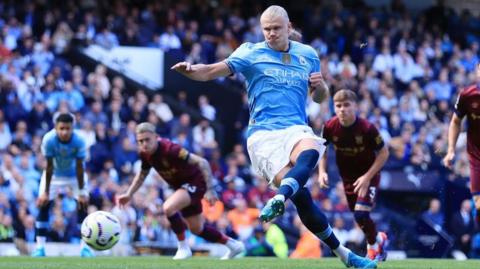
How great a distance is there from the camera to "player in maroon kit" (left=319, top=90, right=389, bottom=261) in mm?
14531

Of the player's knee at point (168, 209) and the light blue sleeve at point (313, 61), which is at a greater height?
the light blue sleeve at point (313, 61)

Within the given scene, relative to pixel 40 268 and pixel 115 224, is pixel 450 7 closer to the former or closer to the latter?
pixel 115 224

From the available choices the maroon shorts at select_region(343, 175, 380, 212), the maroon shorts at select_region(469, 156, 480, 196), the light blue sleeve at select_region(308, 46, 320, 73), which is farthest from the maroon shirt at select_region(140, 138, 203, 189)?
the light blue sleeve at select_region(308, 46, 320, 73)

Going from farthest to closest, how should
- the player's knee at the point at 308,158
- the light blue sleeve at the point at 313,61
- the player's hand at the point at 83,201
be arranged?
the player's hand at the point at 83,201
the light blue sleeve at the point at 313,61
the player's knee at the point at 308,158

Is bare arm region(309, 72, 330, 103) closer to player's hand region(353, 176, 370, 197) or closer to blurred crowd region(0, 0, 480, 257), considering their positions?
player's hand region(353, 176, 370, 197)

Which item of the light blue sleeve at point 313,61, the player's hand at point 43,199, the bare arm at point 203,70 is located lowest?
the player's hand at point 43,199

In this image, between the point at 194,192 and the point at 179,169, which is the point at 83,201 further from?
the point at 194,192

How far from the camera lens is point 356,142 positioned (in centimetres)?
1491

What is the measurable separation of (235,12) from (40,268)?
19399 millimetres

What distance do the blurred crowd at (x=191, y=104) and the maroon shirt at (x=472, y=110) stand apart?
755cm

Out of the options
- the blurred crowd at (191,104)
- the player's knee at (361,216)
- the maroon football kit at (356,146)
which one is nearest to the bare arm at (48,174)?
the blurred crowd at (191,104)

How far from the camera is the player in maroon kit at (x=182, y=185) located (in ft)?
53.2

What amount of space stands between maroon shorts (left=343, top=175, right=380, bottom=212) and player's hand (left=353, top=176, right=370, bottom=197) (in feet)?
0.24

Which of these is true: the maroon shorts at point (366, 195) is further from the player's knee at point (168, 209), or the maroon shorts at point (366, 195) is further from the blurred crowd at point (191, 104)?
the blurred crowd at point (191, 104)
